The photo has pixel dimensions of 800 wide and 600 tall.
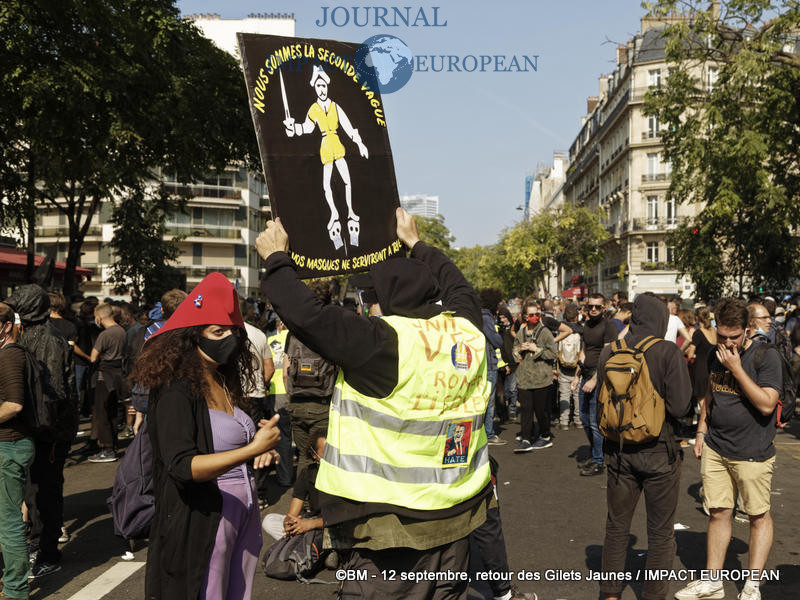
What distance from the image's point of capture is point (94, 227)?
59.1 m

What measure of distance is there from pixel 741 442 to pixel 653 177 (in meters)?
55.2

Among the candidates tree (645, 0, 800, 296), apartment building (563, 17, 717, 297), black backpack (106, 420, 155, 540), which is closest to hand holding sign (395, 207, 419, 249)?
black backpack (106, 420, 155, 540)

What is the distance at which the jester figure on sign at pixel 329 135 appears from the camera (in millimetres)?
3271

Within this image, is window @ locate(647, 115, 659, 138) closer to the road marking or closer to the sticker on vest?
the road marking

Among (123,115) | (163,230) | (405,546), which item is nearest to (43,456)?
(405,546)

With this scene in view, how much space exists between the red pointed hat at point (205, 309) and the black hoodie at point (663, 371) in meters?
2.72

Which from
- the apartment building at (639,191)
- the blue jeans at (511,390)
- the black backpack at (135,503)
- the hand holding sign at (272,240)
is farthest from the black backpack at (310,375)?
the apartment building at (639,191)

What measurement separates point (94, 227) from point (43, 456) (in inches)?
2292

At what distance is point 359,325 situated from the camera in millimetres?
2584

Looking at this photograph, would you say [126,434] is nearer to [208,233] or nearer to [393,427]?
[393,427]

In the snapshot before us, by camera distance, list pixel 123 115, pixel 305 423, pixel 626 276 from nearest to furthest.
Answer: pixel 305 423
pixel 123 115
pixel 626 276

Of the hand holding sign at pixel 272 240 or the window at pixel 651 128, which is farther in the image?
the window at pixel 651 128

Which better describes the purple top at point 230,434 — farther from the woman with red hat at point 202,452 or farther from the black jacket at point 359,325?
the black jacket at point 359,325

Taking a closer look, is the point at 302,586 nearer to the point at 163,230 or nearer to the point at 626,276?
the point at 163,230
